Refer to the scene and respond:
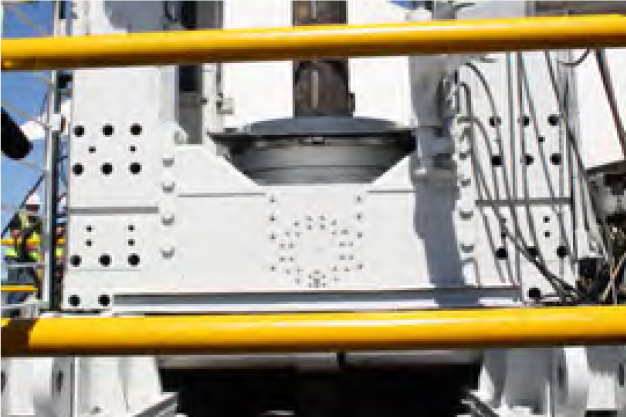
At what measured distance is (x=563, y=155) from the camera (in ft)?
7.14

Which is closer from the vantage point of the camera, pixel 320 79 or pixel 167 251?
pixel 167 251

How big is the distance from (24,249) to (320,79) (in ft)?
5.54

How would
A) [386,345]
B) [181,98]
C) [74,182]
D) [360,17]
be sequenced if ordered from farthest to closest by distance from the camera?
[360,17]
[181,98]
[74,182]
[386,345]

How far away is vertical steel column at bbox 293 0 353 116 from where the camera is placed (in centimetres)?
277

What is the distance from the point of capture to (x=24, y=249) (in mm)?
3023

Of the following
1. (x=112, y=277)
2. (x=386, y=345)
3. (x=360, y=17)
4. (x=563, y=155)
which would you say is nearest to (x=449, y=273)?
(x=563, y=155)

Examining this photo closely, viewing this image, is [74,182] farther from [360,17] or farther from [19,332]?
[360,17]

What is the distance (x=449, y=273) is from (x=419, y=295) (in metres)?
0.14

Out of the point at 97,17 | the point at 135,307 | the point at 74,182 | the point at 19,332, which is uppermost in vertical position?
the point at 97,17

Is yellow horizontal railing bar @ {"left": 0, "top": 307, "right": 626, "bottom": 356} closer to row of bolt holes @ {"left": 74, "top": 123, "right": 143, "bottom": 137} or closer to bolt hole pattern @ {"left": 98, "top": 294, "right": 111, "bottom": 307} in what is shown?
bolt hole pattern @ {"left": 98, "top": 294, "right": 111, "bottom": 307}

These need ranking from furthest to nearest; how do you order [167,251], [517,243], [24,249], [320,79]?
1. [24,249]
2. [320,79]
3. [167,251]
4. [517,243]

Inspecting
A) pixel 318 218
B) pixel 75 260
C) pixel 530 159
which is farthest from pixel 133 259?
pixel 530 159

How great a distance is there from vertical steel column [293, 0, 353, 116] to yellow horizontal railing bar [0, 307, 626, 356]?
6.66 feet

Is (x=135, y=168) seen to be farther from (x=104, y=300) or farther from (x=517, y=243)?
(x=517, y=243)
